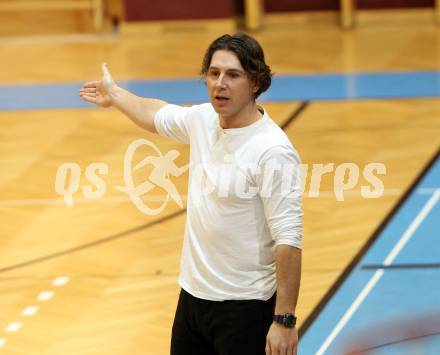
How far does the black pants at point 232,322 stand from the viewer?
3281 mm

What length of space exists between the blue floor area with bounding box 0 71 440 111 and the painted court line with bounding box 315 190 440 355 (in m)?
2.81

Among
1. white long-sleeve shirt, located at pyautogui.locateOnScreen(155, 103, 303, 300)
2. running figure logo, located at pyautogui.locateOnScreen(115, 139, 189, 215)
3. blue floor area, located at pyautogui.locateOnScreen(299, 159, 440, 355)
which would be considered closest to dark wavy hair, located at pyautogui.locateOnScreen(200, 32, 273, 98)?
white long-sleeve shirt, located at pyautogui.locateOnScreen(155, 103, 303, 300)

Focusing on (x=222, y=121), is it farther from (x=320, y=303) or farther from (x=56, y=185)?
(x=56, y=185)

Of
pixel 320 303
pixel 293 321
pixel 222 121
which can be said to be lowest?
pixel 320 303

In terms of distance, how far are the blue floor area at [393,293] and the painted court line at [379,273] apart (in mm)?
12

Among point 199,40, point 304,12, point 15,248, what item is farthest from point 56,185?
point 304,12

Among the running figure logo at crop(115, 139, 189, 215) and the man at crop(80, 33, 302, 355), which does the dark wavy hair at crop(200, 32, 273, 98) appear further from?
the running figure logo at crop(115, 139, 189, 215)

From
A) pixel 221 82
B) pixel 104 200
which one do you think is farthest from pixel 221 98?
pixel 104 200

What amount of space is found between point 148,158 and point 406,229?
7.76 ft

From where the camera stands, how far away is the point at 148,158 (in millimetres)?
7977

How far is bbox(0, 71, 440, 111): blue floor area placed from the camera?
9.63 m

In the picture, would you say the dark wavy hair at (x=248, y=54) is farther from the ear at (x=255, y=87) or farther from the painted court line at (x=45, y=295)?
the painted court line at (x=45, y=295)

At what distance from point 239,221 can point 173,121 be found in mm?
500

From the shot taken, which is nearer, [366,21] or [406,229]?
[406,229]
